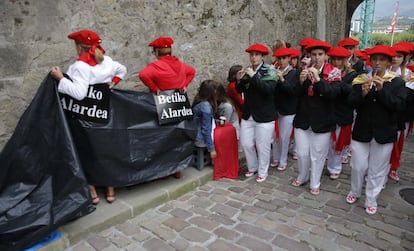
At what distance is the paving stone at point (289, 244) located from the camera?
118 inches

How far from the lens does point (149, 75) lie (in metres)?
3.75

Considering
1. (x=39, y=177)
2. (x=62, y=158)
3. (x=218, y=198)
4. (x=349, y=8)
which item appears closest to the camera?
(x=39, y=177)

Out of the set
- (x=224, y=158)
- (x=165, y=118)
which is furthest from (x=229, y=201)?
(x=165, y=118)

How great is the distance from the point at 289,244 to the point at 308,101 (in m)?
1.77

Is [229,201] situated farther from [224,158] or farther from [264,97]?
[264,97]

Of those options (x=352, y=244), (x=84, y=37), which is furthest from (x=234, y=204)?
(x=84, y=37)

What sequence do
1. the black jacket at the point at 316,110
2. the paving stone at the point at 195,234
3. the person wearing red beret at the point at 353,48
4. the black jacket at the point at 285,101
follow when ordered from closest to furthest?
the paving stone at the point at 195,234, the black jacket at the point at 316,110, the black jacket at the point at 285,101, the person wearing red beret at the point at 353,48

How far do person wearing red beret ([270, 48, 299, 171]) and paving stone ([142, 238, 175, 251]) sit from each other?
250cm

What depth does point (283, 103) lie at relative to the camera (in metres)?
4.84

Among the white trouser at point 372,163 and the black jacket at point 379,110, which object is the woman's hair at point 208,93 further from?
the white trouser at point 372,163

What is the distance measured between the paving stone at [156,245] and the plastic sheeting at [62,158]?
66 centimetres

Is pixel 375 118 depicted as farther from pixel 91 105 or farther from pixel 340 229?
pixel 91 105

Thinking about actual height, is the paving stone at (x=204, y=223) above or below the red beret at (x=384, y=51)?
below

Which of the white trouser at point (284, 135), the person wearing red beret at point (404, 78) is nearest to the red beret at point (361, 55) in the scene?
the person wearing red beret at point (404, 78)
